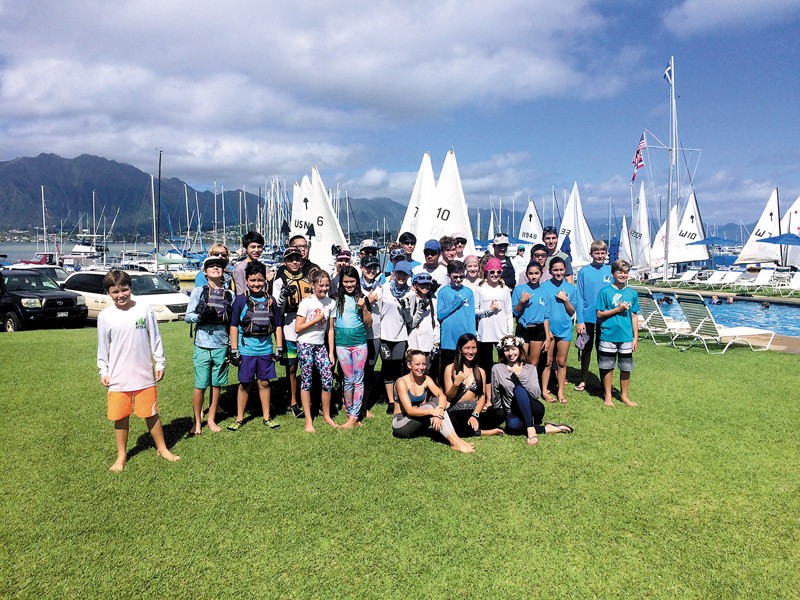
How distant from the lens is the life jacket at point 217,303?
504 centimetres

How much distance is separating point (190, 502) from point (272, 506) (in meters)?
0.66

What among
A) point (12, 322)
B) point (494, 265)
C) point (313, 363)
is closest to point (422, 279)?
point (494, 265)

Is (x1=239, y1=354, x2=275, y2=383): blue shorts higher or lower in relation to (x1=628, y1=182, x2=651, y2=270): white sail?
lower

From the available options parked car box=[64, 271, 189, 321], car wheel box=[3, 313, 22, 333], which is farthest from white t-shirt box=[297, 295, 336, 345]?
car wheel box=[3, 313, 22, 333]

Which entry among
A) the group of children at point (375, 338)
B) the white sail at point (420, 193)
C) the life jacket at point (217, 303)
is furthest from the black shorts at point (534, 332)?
the white sail at point (420, 193)

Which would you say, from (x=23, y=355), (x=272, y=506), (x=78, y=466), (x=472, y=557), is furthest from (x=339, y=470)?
(x=23, y=355)

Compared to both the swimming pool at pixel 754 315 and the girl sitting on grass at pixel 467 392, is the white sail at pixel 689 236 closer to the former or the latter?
the swimming pool at pixel 754 315

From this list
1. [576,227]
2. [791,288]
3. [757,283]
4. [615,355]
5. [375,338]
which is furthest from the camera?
[576,227]

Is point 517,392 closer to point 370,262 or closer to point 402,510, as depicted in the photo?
point 402,510

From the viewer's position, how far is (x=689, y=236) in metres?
33.0

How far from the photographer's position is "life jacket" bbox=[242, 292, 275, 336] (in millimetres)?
5137

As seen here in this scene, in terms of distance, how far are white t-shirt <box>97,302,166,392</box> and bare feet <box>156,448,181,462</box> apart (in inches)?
27.8

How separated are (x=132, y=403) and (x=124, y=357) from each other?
486 millimetres

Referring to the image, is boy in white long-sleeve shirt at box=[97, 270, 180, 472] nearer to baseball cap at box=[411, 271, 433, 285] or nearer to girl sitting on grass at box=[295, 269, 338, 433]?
girl sitting on grass at box=[295, 269, 338, 433]
